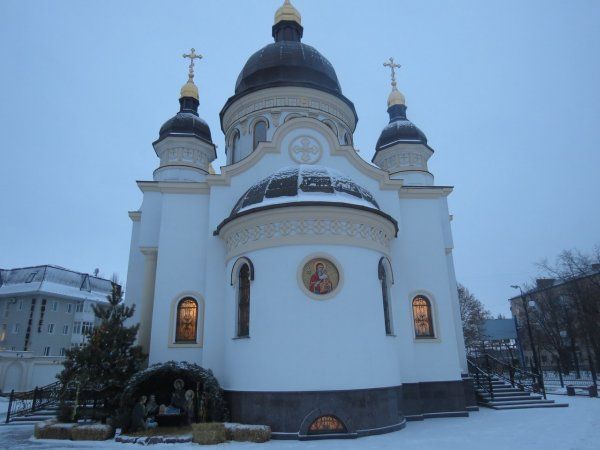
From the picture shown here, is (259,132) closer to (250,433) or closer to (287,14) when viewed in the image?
(287,14)

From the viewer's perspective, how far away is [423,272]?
535 inches

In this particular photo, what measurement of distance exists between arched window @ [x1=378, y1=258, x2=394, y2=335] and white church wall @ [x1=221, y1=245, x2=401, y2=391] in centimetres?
51

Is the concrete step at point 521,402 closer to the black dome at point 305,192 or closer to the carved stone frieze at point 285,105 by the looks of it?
the black dome at point 305,192

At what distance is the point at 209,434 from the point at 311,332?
3.08 meters

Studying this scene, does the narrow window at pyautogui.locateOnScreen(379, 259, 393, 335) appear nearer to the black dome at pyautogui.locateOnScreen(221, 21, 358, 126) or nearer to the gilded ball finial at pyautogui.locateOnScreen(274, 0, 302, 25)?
the black dome at pyautogui.locateOnScreen(221, 21, 358, 126)

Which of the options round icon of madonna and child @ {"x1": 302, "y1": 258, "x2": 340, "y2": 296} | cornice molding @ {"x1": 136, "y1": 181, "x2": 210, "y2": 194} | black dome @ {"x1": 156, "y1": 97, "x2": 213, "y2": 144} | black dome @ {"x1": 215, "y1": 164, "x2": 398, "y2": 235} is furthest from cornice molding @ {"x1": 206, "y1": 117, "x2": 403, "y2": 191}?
black dome @ {"x1": 156, "y1": 97, "x2": 213, "y2": 144}

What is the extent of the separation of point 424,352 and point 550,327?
30198 mm

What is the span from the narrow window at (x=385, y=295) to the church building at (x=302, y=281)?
48 millimetres

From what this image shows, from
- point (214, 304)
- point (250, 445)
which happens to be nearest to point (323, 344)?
point (250, 445)

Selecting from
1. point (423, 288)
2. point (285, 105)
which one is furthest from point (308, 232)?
point (285, 105)

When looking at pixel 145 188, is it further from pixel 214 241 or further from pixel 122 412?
pixel 122 412

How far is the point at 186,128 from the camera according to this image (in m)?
18.4

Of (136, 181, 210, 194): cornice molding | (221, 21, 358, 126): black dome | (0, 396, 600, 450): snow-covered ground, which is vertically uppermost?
(221, 21, 358, 126): black dome

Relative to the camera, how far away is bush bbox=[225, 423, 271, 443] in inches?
352
